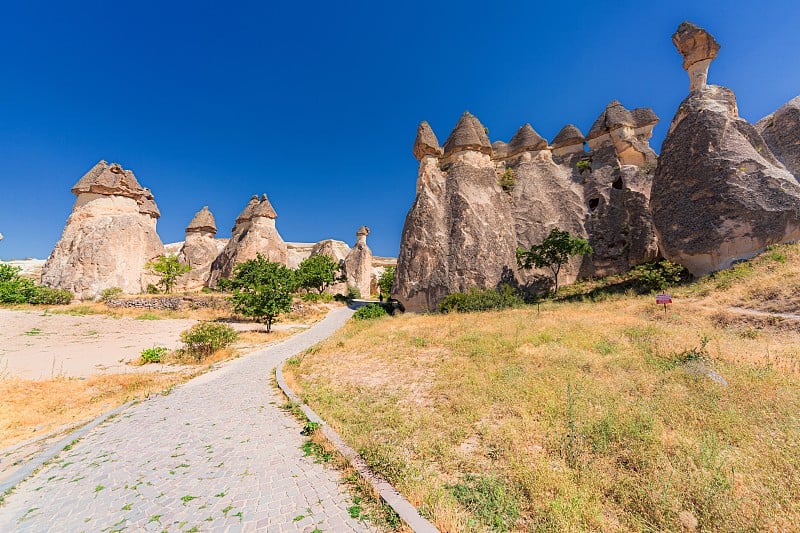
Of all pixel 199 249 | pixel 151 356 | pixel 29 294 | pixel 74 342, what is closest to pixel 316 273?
pixel 199 249

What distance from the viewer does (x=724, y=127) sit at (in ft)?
55.7

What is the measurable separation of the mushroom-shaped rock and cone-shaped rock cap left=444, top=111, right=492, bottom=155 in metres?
13.3

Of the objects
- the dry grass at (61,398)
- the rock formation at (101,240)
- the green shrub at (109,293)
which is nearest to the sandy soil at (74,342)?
the dry grass at (61,398)

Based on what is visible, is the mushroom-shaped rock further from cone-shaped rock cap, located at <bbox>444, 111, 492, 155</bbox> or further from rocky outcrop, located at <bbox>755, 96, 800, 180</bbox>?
Result: cone-shaped rock cap, located at <bbox>444, 111, 492, 155</bbox>

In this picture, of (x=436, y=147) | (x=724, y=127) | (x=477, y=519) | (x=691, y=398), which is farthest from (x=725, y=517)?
(x=436, y=147)

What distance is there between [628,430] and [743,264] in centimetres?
1690

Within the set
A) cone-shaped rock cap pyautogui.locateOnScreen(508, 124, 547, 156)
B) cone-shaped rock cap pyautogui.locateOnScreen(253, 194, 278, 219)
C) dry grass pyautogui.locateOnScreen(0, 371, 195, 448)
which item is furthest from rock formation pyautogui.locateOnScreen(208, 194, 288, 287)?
cone-shaped rock cap pyautogui.locateOnScreen(508, 124, 547, 156)

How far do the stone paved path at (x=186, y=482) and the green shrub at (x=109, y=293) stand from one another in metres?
22.4

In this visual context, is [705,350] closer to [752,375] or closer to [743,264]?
[752,375]

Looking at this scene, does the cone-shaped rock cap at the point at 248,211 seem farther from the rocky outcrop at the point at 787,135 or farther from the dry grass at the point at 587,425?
the rocky outcrop at the point at 787,135

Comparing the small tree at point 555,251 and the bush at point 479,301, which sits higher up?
the small tree at point 555,251

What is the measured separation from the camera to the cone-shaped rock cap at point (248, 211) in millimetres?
36906

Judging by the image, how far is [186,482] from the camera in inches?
153

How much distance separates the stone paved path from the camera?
3201 millimetres
